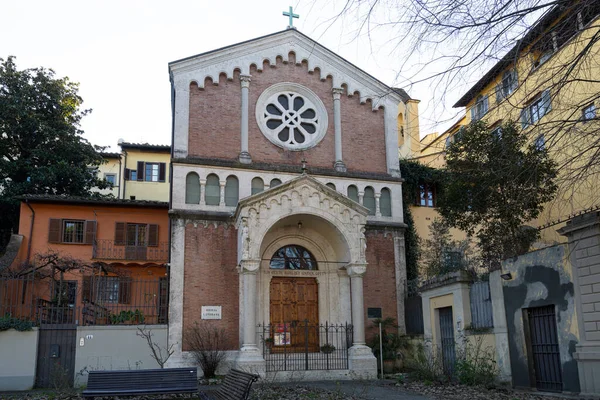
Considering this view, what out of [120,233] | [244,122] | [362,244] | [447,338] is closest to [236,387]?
[447,338]

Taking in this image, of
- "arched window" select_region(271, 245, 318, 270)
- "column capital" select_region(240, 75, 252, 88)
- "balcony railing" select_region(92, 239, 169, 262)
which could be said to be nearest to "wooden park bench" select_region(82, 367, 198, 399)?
"arched window" select_region(271, 245, 318, 270)

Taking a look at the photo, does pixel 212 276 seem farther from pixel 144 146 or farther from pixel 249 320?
pixel 144 146

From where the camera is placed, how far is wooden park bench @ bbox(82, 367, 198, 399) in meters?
12.4

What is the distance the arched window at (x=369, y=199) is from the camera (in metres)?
23.4

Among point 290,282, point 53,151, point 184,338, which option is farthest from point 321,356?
point 53,151

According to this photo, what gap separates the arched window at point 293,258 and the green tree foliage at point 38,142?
49.5ft

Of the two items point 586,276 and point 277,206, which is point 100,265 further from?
point 586,276

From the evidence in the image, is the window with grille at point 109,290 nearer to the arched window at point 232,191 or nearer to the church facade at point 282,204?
the church facade at point 282,204

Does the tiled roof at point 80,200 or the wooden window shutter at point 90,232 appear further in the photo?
the wooden window shutter at point 90,232

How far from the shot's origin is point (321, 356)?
2017 centimetres

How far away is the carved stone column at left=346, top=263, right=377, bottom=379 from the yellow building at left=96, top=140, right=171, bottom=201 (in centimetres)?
Result: 2142

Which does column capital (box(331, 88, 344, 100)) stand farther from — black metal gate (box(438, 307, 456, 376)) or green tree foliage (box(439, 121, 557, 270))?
black metal gate (box(438, 307, 456, 376))

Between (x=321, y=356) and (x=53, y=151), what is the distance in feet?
66.8

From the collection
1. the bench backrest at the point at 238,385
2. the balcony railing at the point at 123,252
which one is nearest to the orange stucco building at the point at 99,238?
the balcony railing at the point at 123,252
